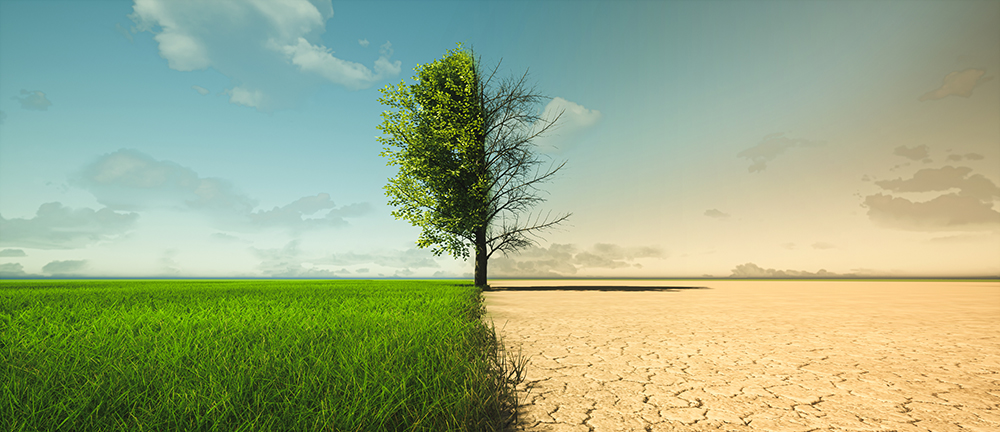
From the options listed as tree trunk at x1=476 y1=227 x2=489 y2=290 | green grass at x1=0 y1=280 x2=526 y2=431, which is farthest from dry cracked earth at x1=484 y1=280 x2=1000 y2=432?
tree trunk at x1=476 y1=227 x2=489 y2=290

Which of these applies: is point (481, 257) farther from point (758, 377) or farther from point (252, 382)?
point (252, 382)

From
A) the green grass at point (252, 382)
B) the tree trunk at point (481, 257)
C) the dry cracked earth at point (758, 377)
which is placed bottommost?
the dry cracked earth at point (758, 377)

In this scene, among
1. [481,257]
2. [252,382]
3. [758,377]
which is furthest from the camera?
[481,257]

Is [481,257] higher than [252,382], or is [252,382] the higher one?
[481,257]

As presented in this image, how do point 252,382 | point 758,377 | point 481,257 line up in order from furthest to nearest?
point 481,257 < point 758,377 < point 252,382

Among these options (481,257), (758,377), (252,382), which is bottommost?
(758,377)

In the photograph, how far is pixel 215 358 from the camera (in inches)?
105

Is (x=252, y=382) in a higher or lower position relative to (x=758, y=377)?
higher

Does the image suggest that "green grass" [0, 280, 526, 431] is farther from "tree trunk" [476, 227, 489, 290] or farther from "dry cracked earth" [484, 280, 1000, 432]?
"tree trunk" [476, 227, 489, 290]

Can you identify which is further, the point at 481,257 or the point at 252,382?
the point at 481,257

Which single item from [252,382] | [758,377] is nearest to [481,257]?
[758,377]

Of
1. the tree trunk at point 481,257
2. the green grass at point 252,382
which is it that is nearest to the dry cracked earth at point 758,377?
the green grass at point 252,382

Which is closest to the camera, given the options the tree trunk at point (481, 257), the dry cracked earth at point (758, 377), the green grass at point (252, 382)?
the green grass at point (252, 382)

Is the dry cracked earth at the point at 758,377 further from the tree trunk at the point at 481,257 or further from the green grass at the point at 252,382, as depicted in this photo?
the tree trunk at the point at 481,257
